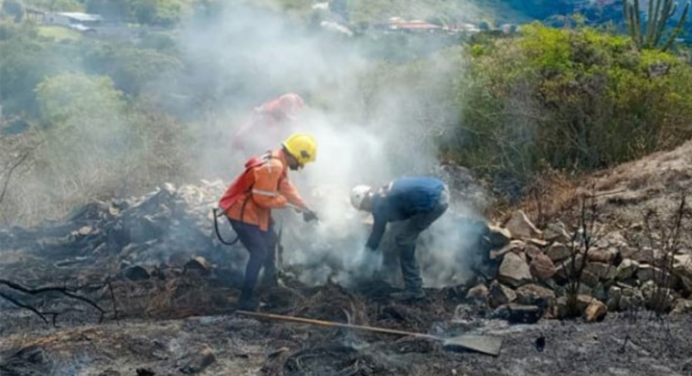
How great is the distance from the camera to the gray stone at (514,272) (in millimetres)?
8836

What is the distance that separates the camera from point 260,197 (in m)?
7.87

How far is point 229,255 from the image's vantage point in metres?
9.58

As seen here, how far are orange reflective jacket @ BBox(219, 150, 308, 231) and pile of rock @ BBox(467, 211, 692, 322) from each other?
2204 mm

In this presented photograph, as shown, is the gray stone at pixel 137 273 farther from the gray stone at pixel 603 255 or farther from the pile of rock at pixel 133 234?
the gray stone at pixel 603 255

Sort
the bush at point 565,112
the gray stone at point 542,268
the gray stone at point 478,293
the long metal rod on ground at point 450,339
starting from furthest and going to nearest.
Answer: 1. the bush at point 565,112
2. the gray stone at point 542,268
3. the gray stone at point 478,293
4. the long metal rod on ground at point 450,339

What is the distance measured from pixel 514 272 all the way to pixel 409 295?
3.90ft

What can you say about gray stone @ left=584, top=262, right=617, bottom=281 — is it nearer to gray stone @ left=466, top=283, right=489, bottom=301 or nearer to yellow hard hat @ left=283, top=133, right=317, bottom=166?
gray stone @ left=466, top=283, right=489, bottom=301

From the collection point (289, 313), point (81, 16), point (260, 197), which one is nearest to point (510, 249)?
point (289, 313)

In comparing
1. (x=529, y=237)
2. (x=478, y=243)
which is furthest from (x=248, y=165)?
(x=529, y=237)

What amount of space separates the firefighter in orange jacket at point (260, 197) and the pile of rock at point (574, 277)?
2.18 m

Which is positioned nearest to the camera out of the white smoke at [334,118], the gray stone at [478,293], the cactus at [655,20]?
the gray stone at [478,293]

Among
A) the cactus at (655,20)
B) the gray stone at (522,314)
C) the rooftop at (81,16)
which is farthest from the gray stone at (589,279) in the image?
the rooftop at (81,16)

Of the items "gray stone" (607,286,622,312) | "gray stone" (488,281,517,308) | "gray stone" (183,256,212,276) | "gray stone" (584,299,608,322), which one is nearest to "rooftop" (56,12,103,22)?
"gray stone" (183,256,212,276)

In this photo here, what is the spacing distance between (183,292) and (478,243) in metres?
3.15
